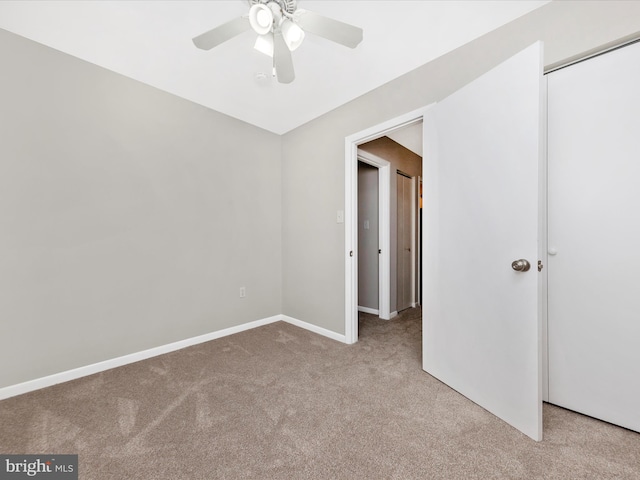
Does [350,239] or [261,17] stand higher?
[261,17]

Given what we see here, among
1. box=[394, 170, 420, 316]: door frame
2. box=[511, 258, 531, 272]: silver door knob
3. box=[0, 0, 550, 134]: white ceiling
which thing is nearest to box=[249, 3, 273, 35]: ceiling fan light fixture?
box=[0, 0, 550, 134]: white ceiling

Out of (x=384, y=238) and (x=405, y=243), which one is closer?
(x=384, y=238)

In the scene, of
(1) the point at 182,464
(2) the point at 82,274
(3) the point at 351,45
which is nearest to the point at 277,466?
(1) the point at 182,464

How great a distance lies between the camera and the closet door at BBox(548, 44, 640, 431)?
1395 mm

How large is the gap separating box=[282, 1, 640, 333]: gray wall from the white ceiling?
0.10 meters

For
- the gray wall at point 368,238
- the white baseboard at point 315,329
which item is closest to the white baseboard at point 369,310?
the gray wall at point 368,238

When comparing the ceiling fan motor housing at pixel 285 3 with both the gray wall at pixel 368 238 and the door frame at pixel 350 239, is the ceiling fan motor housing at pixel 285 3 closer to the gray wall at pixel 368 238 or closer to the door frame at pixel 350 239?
the door frame at pixel 350 239

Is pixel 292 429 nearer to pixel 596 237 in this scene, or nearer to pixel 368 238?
pixel 596 237

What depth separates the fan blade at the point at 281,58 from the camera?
1538 millimetres

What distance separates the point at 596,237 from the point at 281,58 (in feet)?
6.97

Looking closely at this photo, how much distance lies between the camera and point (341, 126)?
271cm

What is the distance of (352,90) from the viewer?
97.7 inches


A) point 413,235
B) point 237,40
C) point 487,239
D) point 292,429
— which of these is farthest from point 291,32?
point 413,235

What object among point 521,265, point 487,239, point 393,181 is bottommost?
point 521,265
